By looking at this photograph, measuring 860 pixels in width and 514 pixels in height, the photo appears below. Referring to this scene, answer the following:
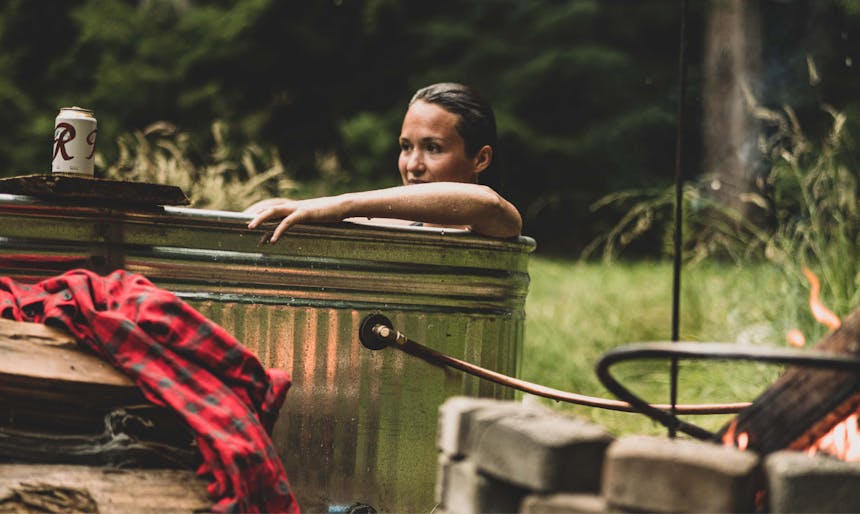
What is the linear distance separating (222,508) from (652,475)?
76 cm

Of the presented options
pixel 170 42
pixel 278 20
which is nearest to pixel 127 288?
pixel 170 42

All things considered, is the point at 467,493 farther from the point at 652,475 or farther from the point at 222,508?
the point at 222,508

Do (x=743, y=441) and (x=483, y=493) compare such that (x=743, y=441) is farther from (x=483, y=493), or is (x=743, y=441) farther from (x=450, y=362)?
(x=450, y=362)

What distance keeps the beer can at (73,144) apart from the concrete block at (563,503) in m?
1.31

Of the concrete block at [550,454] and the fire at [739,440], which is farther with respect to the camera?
the fire at [739,440]

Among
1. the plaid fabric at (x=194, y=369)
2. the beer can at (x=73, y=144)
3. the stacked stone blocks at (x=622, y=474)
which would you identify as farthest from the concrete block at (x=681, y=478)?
the beer can at (x=73, y=144)

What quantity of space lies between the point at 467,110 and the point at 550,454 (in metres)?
1.78

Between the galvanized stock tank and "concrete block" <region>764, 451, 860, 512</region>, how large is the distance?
47.5 inches

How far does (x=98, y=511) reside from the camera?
1.60 metres

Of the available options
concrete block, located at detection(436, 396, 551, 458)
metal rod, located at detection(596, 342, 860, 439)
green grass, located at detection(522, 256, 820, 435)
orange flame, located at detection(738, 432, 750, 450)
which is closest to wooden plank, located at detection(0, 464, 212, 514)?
concrete block, located at detection(436, 396, 551, 458)

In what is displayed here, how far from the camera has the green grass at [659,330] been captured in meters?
4.05

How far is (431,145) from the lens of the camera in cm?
281

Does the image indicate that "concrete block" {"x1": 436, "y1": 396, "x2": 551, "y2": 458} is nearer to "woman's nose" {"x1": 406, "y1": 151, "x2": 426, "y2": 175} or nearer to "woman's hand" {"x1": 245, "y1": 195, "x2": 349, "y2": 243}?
"woman's hand" {"x1": 245, "y1": 195, "x2": 349, "y2": 243}

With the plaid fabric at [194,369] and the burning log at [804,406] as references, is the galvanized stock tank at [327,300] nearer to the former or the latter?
the plaid fabric at [194,369]
